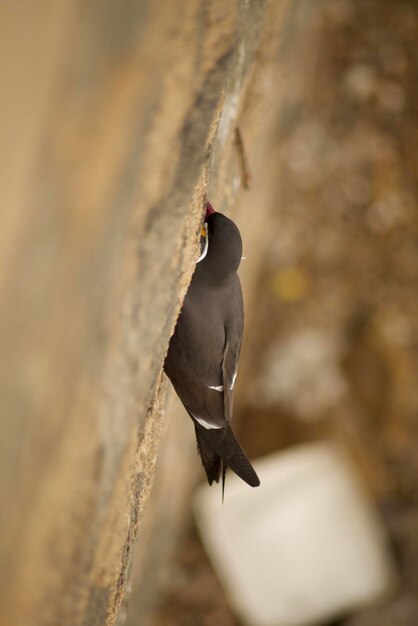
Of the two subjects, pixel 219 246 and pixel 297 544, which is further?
pixel 297 544

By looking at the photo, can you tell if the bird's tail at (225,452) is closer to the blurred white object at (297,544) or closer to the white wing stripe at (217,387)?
the white wing stripe at (217,387)

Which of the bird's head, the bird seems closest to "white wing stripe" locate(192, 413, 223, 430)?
the bird

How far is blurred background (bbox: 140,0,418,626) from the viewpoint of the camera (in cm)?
233

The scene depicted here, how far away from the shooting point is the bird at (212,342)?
0.96 metres

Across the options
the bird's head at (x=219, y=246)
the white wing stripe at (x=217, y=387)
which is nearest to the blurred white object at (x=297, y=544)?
the white wing stripe at (x=217, y=387)

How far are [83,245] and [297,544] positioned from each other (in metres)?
1.98

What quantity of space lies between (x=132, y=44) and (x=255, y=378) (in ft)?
7.21

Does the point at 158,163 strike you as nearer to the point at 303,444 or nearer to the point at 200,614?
the point at 303,444

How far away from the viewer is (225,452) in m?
1.15

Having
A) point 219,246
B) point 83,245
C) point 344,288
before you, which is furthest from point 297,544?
point 83,245

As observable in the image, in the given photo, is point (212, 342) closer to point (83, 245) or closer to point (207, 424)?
point (207, 424)

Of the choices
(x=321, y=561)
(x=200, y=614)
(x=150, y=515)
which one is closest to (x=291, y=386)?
(x=321, y=561)

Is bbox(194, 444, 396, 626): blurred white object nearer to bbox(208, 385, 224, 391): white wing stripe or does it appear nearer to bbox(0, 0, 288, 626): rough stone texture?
bbox(208, 385, 224, 391): white wing stripe

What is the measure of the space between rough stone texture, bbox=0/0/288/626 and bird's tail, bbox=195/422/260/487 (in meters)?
0.35
